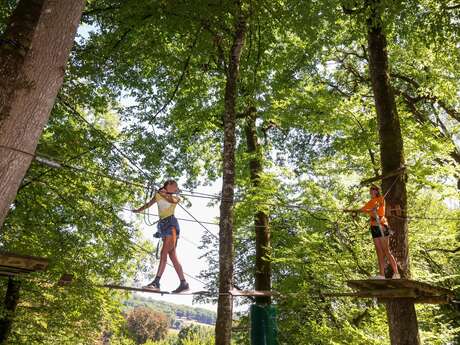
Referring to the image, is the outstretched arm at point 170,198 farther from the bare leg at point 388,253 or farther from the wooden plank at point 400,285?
the bare leg at point 388,253

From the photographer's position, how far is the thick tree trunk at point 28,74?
326 centimetres

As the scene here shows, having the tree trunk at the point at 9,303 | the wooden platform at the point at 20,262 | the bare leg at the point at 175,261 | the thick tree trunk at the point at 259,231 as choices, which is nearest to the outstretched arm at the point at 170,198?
the bare leg at the point at 175,261

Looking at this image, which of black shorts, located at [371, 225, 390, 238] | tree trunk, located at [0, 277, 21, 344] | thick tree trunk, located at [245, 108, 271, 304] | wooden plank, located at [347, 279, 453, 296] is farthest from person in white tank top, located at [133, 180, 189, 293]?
tree trunk, located at [0, 277, 21, 344]

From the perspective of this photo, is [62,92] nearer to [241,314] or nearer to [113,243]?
[113,243]

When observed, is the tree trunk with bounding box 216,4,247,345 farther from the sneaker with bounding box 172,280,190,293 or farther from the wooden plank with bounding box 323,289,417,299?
the wooden plank with bounding box 323,289,417,299

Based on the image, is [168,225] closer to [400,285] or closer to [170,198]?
[170,198]

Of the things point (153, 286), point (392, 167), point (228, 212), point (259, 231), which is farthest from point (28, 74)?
point (259, 231)

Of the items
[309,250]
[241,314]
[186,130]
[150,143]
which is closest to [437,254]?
[309,250]

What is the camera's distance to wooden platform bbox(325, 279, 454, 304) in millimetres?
5822

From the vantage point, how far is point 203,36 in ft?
23.4

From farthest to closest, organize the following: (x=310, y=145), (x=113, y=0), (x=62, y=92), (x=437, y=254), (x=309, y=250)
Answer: (x=310, y=145)
(x=437, y=254)
(x=309, y=250)
(x=62, y=92)
(x=113, y=0)

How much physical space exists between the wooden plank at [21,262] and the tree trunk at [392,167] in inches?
229

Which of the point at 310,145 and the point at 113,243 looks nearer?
the point at 113,243

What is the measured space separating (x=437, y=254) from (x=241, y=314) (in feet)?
28.2
